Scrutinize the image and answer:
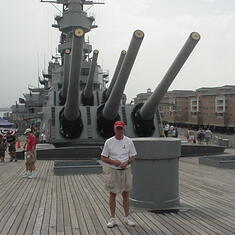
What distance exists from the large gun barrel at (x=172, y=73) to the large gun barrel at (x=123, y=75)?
3.14ft

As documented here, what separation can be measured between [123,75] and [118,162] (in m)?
5.96

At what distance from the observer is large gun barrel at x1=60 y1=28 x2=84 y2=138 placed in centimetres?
852

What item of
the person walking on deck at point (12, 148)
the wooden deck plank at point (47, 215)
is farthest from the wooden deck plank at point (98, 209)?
the person walking on deck at point (12, 148)

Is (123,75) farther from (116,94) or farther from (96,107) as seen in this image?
(96,107)

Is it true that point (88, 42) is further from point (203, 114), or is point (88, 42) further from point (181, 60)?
point (203, 114)

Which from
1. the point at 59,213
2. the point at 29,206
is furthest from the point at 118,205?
the point at 29,206

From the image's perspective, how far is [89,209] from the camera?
4637 millimetres

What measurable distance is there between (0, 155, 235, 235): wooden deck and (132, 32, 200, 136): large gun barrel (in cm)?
322

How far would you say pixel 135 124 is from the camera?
12594 millimetres

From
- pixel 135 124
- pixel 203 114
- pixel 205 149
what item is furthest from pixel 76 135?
pixel 203 114

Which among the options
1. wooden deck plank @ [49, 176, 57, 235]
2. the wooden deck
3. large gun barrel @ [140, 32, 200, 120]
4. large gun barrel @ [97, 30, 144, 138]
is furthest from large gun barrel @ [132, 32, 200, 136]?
wooden deck plank @ [49, 176, 57, 235]

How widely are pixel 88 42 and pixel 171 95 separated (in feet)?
153

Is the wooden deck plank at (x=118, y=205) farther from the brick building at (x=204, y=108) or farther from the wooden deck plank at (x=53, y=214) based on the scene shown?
the brick building at (x=204, y=108)

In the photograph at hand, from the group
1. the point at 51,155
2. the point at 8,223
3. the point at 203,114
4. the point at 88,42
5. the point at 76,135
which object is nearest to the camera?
the point at 8,223
